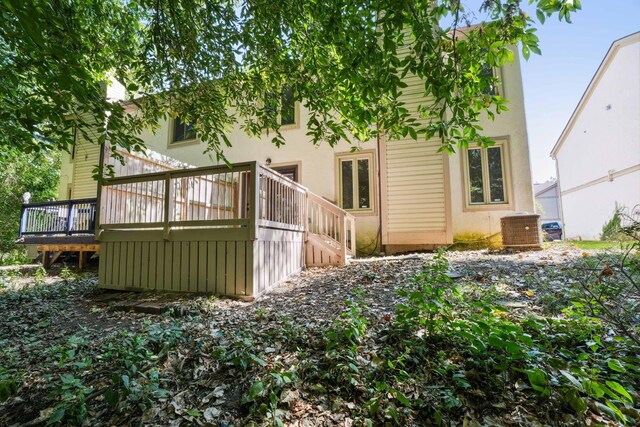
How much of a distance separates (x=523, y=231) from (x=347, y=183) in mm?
4715

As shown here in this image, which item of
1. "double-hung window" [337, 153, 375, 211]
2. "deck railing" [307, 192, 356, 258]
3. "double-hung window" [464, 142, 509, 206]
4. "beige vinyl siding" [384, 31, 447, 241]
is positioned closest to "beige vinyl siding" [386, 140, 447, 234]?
"beige vinyl siding" [384, 31, 447, 241]

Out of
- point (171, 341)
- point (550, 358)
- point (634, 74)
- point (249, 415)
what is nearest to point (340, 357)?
point (249, 415)

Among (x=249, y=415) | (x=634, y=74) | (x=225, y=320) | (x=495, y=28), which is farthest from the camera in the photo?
(x=634, y=74)

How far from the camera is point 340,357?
205 centimetres

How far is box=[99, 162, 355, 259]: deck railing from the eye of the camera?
14.1 ft

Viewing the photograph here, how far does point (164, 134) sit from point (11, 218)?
9412 millimetres

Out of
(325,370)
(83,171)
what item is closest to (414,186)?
(325,370)

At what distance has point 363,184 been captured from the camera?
28.3ft

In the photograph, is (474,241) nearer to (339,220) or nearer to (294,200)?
(339,220)

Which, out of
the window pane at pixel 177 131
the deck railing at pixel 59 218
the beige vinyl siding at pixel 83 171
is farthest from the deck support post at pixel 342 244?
the beige vinyl siding at pixel 83 171

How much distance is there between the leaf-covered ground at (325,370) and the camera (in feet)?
5.23

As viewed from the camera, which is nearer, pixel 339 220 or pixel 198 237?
pixel 198 237

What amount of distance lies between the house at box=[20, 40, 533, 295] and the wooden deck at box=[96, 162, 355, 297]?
0.02 meters

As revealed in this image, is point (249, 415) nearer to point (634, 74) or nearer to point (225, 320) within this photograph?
point (225, 320)
